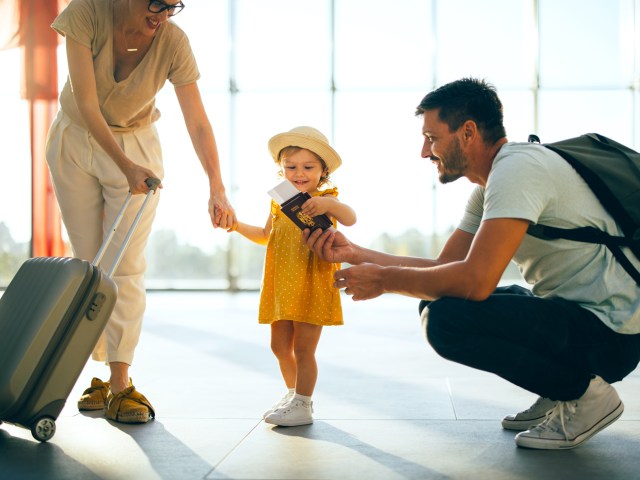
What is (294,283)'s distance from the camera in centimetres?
253

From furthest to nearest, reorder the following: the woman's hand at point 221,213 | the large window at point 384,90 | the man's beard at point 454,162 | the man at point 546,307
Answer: the large window at point 384,90 → the woman's hand at point 221,213 → the man's beard at point 454,162 → the man at point 546,307

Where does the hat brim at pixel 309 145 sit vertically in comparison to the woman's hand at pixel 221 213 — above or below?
above

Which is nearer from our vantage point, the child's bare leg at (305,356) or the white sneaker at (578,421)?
the white sneaker at (578,421)

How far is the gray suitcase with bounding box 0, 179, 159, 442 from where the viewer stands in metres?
2.07

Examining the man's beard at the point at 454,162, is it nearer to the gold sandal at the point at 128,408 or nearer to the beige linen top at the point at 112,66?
the beige linen top at the point at 112,66

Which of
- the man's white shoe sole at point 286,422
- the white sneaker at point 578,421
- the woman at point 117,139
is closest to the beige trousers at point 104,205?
the woman at point 117,139

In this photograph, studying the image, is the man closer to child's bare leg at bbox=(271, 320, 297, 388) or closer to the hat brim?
child's bare leg at bbox=(271, 320, 297, 388)

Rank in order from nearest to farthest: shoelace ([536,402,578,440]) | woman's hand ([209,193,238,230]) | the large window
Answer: shoelace ([536,402,578,440])
woman's hand ([209,193,238,230])
the large window

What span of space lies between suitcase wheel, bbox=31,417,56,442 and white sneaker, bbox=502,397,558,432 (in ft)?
3.93

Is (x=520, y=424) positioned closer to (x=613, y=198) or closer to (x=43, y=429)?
(x=613, y=198)

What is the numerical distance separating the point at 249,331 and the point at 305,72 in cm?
409

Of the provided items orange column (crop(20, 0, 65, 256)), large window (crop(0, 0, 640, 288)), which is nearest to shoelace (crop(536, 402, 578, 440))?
large window (crop(0, 0, 640, 288))

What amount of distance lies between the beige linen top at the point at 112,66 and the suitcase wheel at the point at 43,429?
931 mm

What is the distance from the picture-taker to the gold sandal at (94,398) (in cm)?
262
